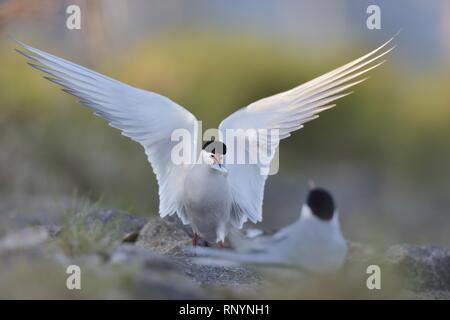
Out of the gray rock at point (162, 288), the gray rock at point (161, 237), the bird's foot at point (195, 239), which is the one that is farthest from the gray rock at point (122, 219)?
the gray rock at point (162, 288)

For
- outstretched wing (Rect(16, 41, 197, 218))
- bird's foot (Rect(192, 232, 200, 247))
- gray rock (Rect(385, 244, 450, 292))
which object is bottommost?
gray rock (Rect(385, 244, 450, 292))

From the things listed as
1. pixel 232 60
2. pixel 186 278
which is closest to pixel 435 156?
pixel 232 60

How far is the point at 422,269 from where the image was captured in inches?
212

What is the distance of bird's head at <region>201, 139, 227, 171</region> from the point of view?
5.48 metres

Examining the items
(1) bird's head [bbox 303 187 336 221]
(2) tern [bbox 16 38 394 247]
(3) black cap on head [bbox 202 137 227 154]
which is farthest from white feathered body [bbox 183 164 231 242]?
(1) bird's head [bbox 303 187 336 221]

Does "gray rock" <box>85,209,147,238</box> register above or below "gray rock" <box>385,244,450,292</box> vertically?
above

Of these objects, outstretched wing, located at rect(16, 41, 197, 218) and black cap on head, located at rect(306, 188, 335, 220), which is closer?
black cap on head, located at rect(306, 188, 335, 220)

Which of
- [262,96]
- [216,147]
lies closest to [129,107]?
[216,147]

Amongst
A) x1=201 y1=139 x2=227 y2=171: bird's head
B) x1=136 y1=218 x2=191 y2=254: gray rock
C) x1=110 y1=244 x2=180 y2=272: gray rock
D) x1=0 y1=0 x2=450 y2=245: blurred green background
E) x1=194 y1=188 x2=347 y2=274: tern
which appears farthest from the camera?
x1=0 y1=0 x2=450 y2=245: blurred green background

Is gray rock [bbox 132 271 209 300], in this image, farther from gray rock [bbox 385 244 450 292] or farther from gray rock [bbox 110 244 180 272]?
gray rock [bbox 385 244 450 292]

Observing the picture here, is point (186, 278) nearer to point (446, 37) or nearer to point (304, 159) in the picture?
point (304, 159)

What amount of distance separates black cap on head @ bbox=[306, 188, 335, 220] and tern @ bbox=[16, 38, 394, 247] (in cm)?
109

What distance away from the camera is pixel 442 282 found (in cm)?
536

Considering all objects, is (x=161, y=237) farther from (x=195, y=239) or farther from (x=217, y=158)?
(x=217, y=158)
